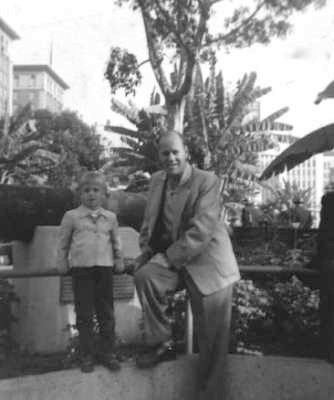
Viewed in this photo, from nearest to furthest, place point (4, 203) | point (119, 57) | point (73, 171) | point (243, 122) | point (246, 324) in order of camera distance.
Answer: point (246, 324), point (4, 203), point (119, 57), point (243, 122), point (73, 171)

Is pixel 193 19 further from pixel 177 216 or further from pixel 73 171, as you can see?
pixel 73 171

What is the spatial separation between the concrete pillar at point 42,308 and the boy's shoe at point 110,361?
1.89m

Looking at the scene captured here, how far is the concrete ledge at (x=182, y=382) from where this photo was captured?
3.39 m

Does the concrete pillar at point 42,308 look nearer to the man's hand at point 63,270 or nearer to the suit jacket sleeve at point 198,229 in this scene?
the man's hand at point 63,270

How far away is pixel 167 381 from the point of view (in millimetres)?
3656

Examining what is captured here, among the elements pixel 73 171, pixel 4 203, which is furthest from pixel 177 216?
pixel 73 171

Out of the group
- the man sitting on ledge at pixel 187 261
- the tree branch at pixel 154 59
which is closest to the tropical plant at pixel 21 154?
the tree branch at pixel 154 59

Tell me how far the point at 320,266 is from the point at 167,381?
1.18 meters

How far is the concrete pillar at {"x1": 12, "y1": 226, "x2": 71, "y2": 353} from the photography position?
552 centimetres

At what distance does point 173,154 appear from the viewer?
3.46 m

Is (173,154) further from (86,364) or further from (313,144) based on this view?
(313,144)

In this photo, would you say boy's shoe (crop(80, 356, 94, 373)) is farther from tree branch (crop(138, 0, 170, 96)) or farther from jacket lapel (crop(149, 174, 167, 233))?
tree branch (crop(138, 0, 170, 96))

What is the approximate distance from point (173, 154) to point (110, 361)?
1.27 meters

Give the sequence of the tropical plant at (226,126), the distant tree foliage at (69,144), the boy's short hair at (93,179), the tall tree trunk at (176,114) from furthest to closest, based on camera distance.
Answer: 1. the distant tree foliage at (69,144)
2. the tropical plant at (226,126)
3. the tall tree trunk at (176,114)
4. the boy's short hair at (93,179)
